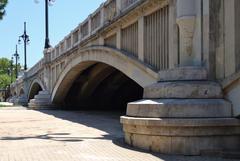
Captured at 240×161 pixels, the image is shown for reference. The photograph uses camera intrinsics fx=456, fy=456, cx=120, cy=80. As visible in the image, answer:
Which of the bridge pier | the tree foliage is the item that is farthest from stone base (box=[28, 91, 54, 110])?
the tree foliage

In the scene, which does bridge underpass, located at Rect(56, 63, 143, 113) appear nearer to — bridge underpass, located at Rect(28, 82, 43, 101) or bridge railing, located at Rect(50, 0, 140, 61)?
bridge railing, located at Rect(50, 0, 140, 61)

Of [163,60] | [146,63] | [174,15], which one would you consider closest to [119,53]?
[146,63]

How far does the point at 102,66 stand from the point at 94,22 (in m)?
6.23

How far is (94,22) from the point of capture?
73.6ft

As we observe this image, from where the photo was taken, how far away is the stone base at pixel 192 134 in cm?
900

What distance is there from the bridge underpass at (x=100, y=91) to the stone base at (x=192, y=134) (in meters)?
20.4

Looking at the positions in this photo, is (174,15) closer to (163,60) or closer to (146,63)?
(163,60)

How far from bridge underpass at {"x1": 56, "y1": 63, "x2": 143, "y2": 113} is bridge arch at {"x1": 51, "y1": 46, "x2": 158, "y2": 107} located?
0.51 meters

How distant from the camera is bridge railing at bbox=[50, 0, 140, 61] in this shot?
17.5m

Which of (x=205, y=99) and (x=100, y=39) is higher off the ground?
(x=100, y=39)

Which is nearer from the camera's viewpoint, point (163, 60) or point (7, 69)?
point (163, 60)

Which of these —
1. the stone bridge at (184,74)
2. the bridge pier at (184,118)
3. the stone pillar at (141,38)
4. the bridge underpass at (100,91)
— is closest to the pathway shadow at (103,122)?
the stone bridge at (184,74)

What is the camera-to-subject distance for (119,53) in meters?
17.0

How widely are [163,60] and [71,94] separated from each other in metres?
22.9
